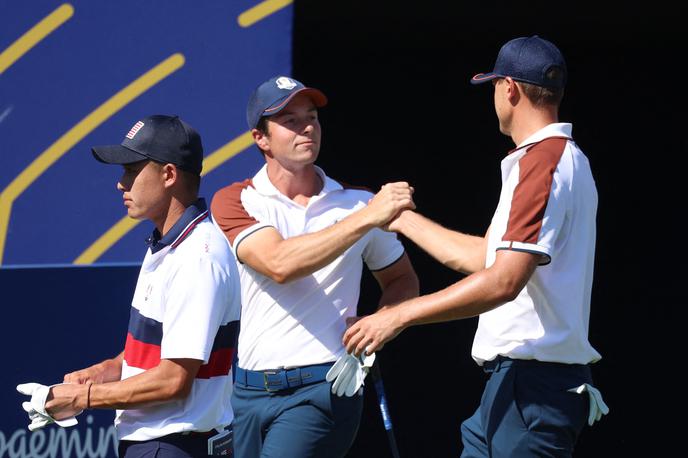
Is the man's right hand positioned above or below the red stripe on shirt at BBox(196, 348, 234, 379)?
above

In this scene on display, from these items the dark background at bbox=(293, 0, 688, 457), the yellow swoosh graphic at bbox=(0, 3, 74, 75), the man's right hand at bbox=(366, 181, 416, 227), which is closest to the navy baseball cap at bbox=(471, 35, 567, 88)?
the man's right hand at bbox=(366, 181, 416, 227)

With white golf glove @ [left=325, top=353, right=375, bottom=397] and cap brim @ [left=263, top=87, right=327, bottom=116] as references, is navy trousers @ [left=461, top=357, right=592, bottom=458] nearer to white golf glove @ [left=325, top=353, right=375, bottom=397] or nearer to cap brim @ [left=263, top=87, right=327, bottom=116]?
white golf glove @ [left=325, top=353, right=375, bottom=397]

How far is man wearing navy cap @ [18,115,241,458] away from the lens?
3016mm

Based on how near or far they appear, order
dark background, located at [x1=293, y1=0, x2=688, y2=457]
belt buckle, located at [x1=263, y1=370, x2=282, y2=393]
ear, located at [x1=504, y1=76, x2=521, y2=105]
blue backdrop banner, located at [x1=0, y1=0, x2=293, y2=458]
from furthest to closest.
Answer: dark background, located at [x1=293, y1=0, x2=688, y2=457] < blue backdrop banner, located at [x1=0, y1=0, x2=293, y2=458] < belt buckle, located at [x1=263, y1=370, x2=282, y2=393] < ear, located at [x1=504, y1=76, x2=521, y2=105]

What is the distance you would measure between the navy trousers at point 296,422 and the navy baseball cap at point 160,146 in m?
0.82

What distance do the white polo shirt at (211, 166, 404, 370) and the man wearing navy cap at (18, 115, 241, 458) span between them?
0.43 meters

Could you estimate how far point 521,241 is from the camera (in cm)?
308

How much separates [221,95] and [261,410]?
162 cm

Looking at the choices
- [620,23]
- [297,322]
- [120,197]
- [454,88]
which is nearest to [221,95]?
[120,197]

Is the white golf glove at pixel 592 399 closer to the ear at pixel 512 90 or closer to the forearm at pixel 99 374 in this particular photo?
the ear at pixel 512 90

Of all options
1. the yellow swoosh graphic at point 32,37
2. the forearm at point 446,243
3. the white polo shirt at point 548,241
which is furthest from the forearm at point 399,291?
the yellow swoosh graphic at point 32,37

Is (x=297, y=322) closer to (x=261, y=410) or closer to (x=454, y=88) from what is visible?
(x=261, y=410)

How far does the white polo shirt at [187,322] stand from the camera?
3025mm

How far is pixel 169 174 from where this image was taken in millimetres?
3287
